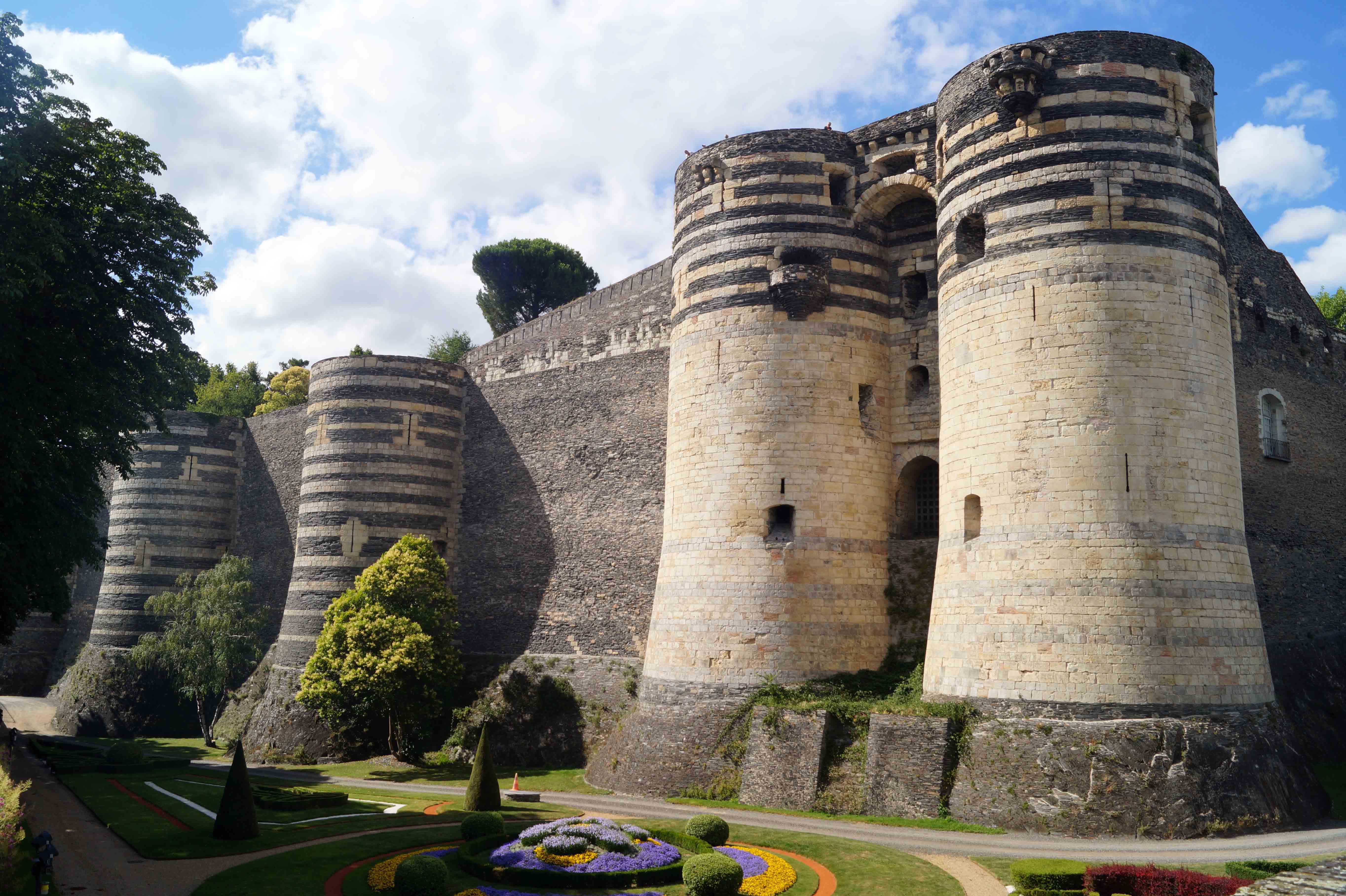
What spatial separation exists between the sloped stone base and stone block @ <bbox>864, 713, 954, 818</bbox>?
479 millimetres

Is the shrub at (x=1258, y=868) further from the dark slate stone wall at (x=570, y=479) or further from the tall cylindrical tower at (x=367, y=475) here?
the tall cylindrical tower at (x=367, y=475)

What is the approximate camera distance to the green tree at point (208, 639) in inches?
1467

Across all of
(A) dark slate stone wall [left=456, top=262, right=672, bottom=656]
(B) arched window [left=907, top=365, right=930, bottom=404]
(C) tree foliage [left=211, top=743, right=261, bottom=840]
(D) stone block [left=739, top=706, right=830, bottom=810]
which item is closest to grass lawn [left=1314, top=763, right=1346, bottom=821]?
(D) stone block [left=739, top=706, right=830, bottom=810]

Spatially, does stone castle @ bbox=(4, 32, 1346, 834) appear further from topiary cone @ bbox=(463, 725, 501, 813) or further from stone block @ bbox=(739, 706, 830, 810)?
topiary cone @ bbox=(463, 725, 501, 813)

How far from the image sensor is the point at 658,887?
1591 centimetres

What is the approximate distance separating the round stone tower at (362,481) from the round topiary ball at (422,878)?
20.9 m

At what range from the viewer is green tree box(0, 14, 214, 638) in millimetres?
17797

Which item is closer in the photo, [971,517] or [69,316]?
[69,316]

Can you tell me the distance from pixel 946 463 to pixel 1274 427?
1229cm

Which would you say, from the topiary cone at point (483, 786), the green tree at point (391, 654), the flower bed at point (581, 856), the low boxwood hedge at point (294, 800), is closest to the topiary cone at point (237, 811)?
the low boxwood hedge at point (294, 800)

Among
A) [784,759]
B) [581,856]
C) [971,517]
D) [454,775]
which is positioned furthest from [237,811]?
[971,517]

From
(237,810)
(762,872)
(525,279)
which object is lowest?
(762,872)

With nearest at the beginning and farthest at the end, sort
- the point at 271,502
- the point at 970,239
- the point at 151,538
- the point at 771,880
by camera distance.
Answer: the point at 771,880, the point at 970,239, the point at 271,502, the point at 151,538

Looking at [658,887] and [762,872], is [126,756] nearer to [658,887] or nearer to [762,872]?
[658,887]
